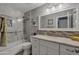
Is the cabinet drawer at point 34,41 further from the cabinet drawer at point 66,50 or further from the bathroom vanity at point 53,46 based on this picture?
the cabinet drawer at point 66,50

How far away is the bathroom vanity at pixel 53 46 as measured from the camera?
128 centimetres

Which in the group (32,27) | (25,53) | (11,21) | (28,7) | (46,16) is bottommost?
(25,53)

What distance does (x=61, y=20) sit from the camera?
1.89 metres

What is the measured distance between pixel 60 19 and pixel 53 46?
645 mm

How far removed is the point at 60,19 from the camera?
1.90 metres

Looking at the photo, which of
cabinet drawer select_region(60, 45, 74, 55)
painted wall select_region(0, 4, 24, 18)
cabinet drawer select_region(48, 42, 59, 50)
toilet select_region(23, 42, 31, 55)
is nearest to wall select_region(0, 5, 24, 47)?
painted wall select_region(0, 4, 24, 18)

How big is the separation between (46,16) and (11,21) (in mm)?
795

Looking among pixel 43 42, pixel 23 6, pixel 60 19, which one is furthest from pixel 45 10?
pixel 43 42

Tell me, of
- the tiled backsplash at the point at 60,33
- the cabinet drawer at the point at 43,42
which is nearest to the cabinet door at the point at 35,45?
the cabinet drawer at the point at 43,42

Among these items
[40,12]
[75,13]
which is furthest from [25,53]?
[75,13]

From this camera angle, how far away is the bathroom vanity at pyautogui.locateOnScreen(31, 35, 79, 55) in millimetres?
1280
